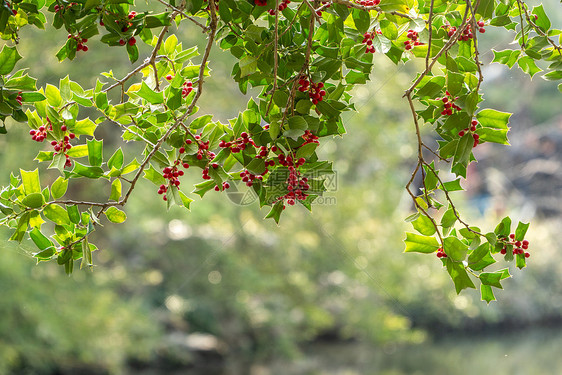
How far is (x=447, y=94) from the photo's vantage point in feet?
1.98

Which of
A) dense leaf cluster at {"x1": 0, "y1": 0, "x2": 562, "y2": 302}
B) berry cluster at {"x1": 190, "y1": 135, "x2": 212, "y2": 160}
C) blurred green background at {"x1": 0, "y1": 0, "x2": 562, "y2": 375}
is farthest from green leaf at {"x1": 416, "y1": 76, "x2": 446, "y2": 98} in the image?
blurred green background at {"x1": 0, "y1": 0, "x2": 562, "y2": 375}

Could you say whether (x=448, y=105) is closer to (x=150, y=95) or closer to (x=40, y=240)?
(x=150, y=95)

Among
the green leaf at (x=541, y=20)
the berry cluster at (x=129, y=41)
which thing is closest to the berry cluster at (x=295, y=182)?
the berry cluster at (x=129, y=41)

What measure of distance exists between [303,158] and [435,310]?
4.88 metres

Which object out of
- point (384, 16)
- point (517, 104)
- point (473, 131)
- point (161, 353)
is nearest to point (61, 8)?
point (384, 16)

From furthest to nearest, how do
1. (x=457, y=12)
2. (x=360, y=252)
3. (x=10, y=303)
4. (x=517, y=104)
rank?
(x=517, y=104)
(x=360, y=252)
(x=10, y=303)
(x=457, y=12)

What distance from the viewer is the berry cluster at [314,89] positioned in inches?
23.5

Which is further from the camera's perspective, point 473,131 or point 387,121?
point 387,121

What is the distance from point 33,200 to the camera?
609mm

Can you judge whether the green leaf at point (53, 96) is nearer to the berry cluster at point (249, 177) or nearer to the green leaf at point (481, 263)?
the berry cluster at point (249, 177)

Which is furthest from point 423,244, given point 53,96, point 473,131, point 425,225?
point 53,96

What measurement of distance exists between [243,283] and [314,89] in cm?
348

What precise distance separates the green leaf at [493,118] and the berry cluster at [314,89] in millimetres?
157

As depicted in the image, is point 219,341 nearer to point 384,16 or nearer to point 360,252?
point 360,252
